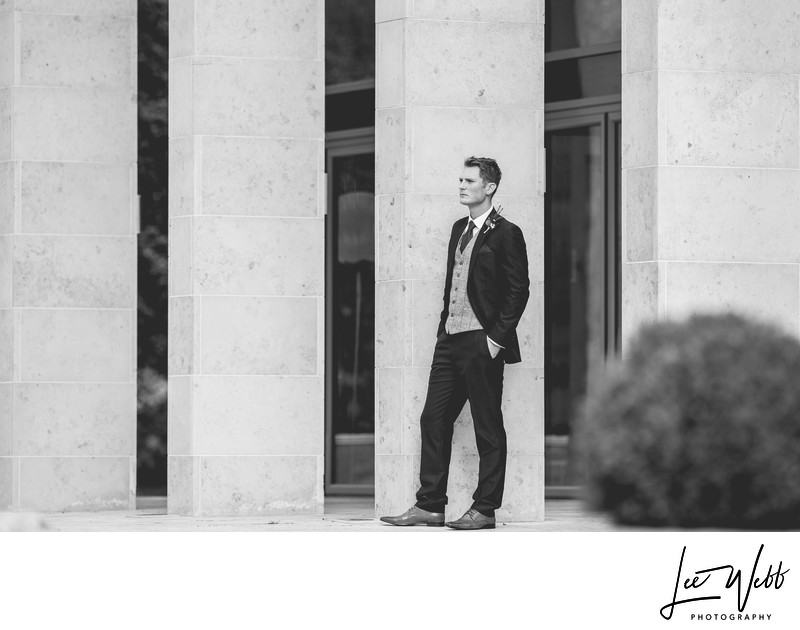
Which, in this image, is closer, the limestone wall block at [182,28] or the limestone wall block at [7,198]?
the limestone wall block at [182,28]

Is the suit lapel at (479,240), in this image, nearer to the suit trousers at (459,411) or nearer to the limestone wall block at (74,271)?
the suit trousers at (459,411)

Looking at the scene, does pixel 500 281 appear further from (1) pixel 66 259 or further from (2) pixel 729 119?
(1) pixel 66 259

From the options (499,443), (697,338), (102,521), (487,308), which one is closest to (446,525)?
(499,443)

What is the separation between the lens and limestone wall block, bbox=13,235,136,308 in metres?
15.2

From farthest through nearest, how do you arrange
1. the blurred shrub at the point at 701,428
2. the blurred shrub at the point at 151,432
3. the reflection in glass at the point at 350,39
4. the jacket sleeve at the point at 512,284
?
the reflection in glass at the point at 350,39, the blurred shrub at the point at 151,432, the jacket sleeve at the point at 512,284, the blurred shrub at the point at 701,428

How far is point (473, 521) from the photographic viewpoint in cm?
1150

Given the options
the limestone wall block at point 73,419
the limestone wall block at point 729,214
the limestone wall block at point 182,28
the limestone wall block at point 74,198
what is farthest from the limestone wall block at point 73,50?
the limestone wall block at point 729,214

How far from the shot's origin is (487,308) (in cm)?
1153

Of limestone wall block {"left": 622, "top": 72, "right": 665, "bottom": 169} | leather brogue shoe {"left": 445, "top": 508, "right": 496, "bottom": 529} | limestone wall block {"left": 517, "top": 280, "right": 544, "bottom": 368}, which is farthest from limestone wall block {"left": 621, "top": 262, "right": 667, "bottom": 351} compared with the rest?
leather brogue shoe {"left": 445, "top": 508, "right": 496, "bottom": 529}

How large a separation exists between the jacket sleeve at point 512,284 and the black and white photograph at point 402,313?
24 millimetres

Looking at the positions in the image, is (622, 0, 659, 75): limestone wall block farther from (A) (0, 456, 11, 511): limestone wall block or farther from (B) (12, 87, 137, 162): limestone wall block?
(A) (0, 456, 11, 511): limestone wall block

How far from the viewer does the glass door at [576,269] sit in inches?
642

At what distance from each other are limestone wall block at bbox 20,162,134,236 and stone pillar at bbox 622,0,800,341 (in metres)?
5.54
